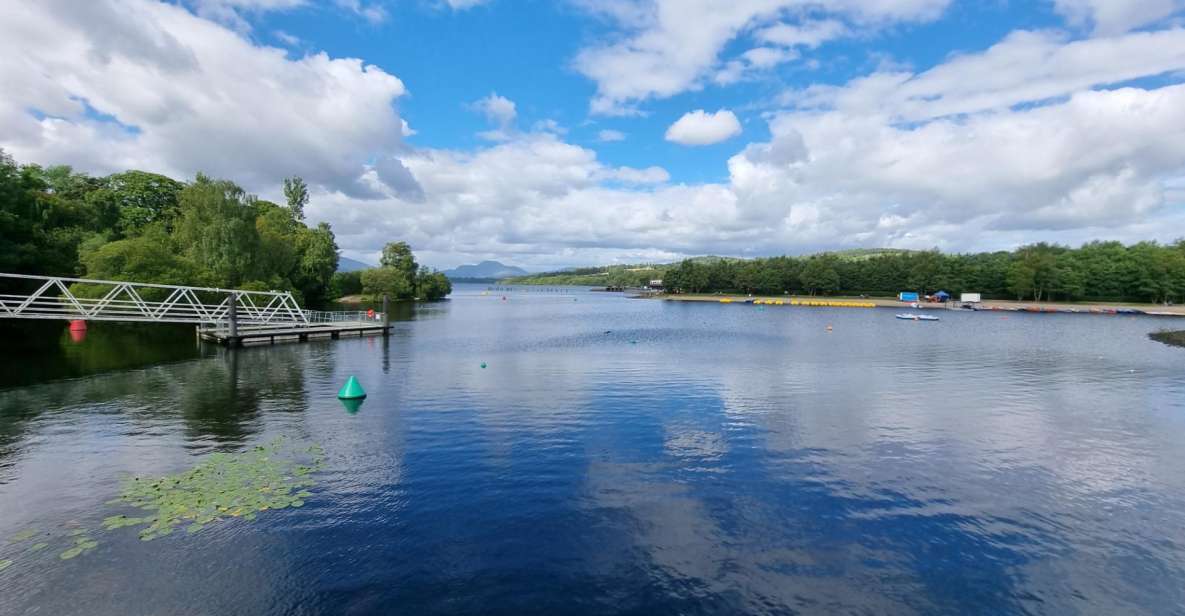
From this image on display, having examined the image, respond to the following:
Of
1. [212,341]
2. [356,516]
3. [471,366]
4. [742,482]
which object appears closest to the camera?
[356,516]

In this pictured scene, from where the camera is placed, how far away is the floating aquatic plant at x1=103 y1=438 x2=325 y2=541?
15.7 meters

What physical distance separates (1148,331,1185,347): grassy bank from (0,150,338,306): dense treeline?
4835 inches

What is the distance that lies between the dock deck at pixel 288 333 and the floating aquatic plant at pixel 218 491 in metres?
40.8

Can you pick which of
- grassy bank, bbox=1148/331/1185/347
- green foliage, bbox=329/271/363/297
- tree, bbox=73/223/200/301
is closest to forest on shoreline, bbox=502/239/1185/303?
grassy bank, bbox=1148/331/1185/347

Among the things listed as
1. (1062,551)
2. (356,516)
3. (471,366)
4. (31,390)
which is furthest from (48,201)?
(1062,551)

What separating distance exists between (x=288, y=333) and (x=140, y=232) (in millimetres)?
49742

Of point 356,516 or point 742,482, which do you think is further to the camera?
point 742,482

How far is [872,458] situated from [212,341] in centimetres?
6509

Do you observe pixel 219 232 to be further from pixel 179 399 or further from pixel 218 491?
pixel 218 491

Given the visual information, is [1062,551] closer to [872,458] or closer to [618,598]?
[872,458]

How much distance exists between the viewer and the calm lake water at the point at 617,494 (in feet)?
41.9

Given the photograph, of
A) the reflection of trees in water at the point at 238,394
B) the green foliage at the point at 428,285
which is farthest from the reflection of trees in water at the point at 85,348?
the green foliage at the point at 428,285

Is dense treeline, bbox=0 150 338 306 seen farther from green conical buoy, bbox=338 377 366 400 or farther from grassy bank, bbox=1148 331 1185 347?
grassy bank, bbox=1148 331 1185 347

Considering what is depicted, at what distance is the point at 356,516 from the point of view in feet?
53.7
